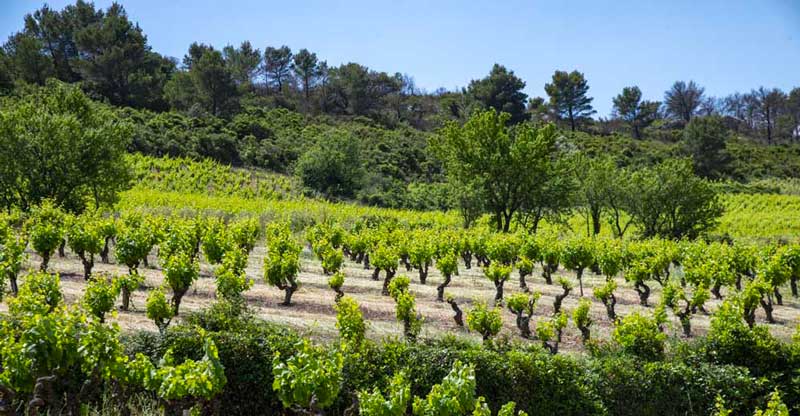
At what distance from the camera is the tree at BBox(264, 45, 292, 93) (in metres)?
96.6

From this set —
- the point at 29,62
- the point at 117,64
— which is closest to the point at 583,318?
the point at 117,64

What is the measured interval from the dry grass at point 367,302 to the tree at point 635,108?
80.9 metres

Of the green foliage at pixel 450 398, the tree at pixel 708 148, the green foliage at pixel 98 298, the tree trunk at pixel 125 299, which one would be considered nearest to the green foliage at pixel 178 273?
the tree trunk at pixel 125 299

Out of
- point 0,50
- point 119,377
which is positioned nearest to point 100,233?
point 119,377

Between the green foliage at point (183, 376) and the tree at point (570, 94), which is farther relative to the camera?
the tree at point (570, 94)

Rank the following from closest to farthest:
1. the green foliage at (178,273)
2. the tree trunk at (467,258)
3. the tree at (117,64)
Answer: the green foliage at (178,273)
the tree trunk at (467,258)
the tree at (117,64)

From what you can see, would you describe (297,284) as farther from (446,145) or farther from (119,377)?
(446,145)

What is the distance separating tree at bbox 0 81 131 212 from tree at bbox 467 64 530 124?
62.1 metres

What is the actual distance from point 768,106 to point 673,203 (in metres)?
77.7

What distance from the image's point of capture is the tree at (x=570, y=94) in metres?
93.1

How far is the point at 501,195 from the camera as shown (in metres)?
38.1

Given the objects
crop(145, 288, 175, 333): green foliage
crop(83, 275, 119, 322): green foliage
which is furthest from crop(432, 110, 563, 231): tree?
crop(83, 275, 119, 322): green foliage

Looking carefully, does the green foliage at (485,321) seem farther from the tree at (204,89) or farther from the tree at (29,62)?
the tree at (29,62)

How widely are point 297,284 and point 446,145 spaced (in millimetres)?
24491
